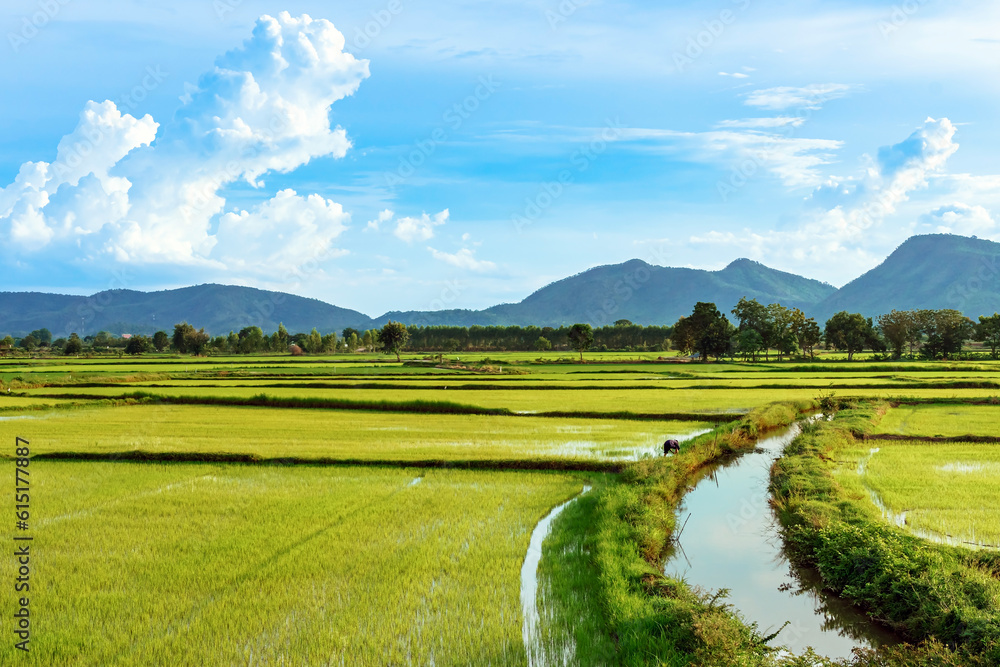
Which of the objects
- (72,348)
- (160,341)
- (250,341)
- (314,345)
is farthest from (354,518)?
(160,341)

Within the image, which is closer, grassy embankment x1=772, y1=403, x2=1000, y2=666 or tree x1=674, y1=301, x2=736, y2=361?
grassy embankment x1=772, y1=403, x2=1000, y2=666

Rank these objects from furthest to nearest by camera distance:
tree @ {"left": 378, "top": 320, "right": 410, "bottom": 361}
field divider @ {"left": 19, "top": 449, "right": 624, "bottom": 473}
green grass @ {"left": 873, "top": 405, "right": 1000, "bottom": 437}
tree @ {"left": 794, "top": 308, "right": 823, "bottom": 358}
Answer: tree @ {"left": 794, "top": 308, "right": 823, "bottom": 358} < tree @ {"left": 378, "top": 320, "right": 410, "bottom": 361} < green grass @ {"left": 873, "top": 405, "right": 1000, "bottom": 437} < field divider @ {"left": 19, "top": 449, "right": 624, "bottom": 473}

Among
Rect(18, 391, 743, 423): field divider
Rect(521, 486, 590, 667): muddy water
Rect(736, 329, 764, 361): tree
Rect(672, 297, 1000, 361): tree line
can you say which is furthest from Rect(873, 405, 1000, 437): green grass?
Rect(736, 329, 764, 361): tree

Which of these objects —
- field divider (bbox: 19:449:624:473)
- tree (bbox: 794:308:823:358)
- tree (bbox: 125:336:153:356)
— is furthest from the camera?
tree (bbox: 125:336:153:356)

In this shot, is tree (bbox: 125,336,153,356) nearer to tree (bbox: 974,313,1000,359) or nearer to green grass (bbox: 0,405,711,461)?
green grass (bbox: 0,405,711,461)

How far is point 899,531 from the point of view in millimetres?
9898

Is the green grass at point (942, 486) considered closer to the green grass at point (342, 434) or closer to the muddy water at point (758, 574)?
the muddy water at point (758, 574)

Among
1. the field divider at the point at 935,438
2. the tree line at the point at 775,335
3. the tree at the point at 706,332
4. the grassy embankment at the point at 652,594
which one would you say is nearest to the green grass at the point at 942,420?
the field divider at the point at 935,438

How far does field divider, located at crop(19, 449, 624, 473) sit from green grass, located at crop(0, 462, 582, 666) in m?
1.55

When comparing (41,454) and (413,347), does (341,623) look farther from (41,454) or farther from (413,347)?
(413,347)

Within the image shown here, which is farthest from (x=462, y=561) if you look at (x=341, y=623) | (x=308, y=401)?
(x=308, y=401)

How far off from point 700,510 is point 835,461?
20.3 feet

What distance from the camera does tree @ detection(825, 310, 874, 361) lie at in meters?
92.7

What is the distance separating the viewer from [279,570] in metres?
9.43
